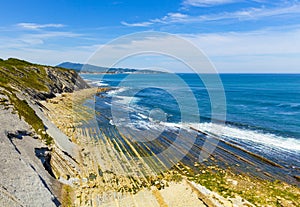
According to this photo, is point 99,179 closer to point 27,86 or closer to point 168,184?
point 168,184

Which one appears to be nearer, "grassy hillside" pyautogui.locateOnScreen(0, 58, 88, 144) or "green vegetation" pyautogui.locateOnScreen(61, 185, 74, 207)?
"green vegetation" pyautogui.locateOnScreen(61, 185, 74, 207)

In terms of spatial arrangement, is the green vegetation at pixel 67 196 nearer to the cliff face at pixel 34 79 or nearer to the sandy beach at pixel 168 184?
the sandy beach at pixel 168 184

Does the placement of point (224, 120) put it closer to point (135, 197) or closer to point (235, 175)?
point (235, 175)

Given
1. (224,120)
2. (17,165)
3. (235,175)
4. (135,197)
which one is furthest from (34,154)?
(224,120)

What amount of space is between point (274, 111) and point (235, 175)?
32876mm

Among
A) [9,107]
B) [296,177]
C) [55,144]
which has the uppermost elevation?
[9,107]

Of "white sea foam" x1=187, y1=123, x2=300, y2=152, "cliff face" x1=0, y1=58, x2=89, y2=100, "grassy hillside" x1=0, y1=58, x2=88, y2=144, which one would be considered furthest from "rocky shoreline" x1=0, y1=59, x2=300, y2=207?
"cliff face" x1=0, y1=58, x2=89, y2=100

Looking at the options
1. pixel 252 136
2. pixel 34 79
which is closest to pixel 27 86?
pixel 34 79

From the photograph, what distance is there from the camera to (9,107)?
18.2m

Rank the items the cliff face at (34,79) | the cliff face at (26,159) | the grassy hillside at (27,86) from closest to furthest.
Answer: the cliff face at (26,159) → the grassy hillside at (27,86) → the cliff face at (34,79)

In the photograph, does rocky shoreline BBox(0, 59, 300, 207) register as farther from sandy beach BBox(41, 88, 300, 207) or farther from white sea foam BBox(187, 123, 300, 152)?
white sea foam BBox(187, 123, 300, 152)

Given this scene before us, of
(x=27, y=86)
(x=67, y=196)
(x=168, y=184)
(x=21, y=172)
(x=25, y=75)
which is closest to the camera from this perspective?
(x=21, y=172)

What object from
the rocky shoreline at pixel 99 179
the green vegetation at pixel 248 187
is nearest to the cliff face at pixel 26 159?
the rocky shoreline at pixel 99 179

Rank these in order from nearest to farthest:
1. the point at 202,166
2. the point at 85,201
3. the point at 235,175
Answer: the point at 85,201, the point at 235,175, the point at 202,166
